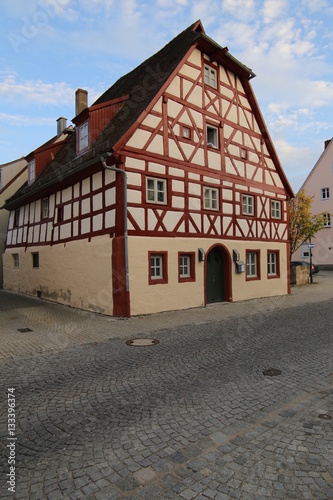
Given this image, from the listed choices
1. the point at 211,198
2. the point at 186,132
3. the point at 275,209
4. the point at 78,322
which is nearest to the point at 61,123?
the point at 186,132

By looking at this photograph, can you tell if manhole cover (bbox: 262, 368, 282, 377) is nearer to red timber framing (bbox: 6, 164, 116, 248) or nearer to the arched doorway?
red timber framing (bbox: 6, 164, 116, 248)

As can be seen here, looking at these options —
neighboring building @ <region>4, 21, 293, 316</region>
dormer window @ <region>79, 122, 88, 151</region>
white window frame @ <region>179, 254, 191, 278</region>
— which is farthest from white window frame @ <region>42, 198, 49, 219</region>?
white window frame @ <region>179, 254, 191, 278</region>

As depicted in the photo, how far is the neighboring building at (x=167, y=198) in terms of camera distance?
40.5 feet

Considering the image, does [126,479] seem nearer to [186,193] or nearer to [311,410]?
[311,410]

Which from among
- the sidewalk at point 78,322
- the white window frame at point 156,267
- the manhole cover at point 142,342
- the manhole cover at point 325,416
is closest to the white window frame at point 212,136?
the white window frame at point 156,267

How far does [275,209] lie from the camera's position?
19.2 metres

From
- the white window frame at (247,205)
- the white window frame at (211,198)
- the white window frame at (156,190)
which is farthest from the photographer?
the white window frame at (247,205)

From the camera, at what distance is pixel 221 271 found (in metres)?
16.0

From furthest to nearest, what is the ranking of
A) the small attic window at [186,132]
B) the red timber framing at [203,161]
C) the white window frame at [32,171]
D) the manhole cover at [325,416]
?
the white window frame at [32,171], the small attic window at [186,132], the red timber framing at [203,161], the manhole cover at [325,416]

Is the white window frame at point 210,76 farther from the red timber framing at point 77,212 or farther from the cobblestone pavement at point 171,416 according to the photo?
the cobblestone pavement at point 171,416

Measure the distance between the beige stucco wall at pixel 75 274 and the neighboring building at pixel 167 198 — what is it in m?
0.07

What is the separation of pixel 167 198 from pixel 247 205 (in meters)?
5.51

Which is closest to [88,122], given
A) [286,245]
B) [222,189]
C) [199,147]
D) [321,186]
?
[199,147]

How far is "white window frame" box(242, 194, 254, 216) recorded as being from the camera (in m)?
17.1
